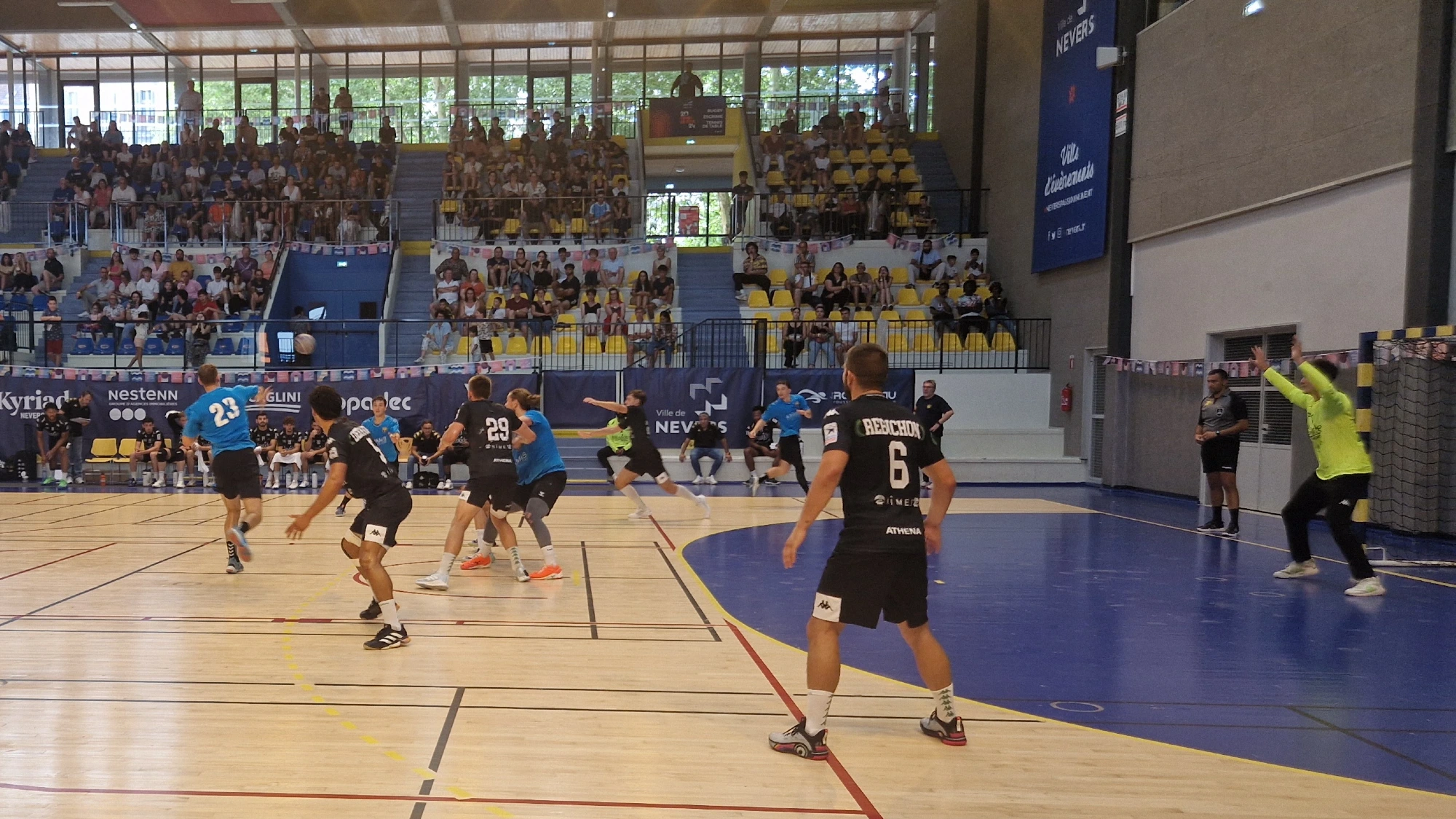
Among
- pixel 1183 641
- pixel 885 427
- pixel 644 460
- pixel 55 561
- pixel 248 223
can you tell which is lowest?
pixel 55 561

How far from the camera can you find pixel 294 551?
10930 mm

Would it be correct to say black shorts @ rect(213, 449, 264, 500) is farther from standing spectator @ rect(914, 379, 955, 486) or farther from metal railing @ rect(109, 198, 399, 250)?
metal railing @ rect(109, 198, 399, 250)

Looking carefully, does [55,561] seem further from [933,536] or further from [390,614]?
[933,536]

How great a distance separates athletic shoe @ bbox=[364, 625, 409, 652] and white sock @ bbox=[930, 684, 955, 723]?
3.61m

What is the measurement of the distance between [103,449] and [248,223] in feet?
29.0

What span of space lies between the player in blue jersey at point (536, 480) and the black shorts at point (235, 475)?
2.28 m

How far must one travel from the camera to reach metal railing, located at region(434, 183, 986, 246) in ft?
89.7

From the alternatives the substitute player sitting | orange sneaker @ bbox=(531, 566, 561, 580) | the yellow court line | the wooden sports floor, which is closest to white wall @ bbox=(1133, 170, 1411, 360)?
the wooden sports floor

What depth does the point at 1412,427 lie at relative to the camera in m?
12.5

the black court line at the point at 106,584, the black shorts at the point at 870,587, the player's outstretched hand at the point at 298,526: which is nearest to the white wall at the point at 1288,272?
the black shorts at the point at 870,587

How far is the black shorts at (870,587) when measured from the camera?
4.59 m

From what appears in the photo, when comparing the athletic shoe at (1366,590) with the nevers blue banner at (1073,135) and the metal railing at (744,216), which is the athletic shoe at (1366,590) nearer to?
the nevers blue banner at (1073,135)

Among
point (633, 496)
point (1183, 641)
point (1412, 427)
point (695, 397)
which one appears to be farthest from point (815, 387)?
point (1183, 641)

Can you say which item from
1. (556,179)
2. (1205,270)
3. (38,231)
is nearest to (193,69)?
(38,231)
